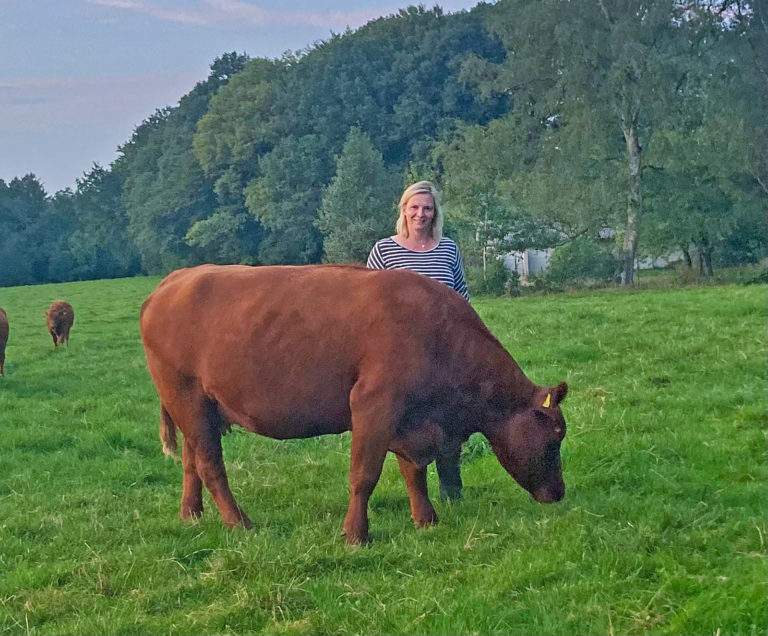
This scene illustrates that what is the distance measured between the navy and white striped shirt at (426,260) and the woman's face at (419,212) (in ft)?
0.60

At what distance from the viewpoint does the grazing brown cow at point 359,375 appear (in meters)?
5.79

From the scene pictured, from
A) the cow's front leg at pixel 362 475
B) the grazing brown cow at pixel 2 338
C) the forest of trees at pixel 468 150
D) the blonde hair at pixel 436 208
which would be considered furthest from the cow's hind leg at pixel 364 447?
the forest of trees at pixel 468 150

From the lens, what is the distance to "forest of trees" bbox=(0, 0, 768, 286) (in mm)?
29719

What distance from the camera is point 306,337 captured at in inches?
234

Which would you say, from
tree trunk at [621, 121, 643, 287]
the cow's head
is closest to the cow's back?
the cow's head

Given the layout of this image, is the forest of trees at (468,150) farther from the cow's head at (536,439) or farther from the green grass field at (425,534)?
the cow's head at (536,439)

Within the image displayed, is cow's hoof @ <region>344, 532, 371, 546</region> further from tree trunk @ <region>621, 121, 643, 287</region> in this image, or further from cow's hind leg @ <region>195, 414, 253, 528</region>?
tree trunk @ <region>621, 121, 643, 287</region>

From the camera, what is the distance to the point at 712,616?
416cm

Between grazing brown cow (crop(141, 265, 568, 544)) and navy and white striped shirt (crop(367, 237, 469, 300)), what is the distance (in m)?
0.74

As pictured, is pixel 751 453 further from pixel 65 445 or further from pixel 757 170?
pixel 757 170

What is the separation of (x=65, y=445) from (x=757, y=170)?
2545cm

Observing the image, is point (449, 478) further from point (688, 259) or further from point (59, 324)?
point (688, 259)

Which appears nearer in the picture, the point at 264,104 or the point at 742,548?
the point at 742,548

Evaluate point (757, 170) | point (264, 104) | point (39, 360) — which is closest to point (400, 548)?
point (39, 360)
